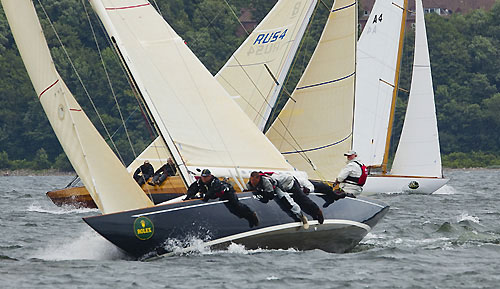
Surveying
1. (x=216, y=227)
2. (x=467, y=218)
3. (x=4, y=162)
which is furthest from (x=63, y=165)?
(x=216, y=227)

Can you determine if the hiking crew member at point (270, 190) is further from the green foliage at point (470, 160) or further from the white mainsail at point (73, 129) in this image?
the green foliage at point (470, 160)

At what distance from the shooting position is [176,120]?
49.4 feet

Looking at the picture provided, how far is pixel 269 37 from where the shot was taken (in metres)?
24.7

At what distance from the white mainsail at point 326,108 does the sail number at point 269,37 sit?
821mm

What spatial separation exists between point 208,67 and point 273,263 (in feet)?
184

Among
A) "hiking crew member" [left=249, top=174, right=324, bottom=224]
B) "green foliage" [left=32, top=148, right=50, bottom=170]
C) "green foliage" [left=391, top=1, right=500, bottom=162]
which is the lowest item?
"green foliage" [left=32, top=148, right=50, bottom=170]

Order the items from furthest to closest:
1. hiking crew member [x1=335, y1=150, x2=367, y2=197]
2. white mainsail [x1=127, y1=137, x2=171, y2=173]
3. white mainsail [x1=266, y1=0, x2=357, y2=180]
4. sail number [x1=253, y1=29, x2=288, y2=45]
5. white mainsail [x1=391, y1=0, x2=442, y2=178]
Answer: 1. white mainsail [x1=391, y1=0, x2=442, y2=178]
2. white mainsail [x1=127, y1=137, x2=171, y2=173]
3. sail number [x1=253, y1=29, x2=288, y2=45]
4. white mainsail [x1=266, y1=0, x2=357, y2=180]
5. hiking crew member [x1=335, y1=150, x2=367, y2=197]

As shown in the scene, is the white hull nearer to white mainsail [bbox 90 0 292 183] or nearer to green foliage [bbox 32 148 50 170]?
white mainsail [bbox 90 0 292 183]

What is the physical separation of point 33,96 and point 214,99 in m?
53.5

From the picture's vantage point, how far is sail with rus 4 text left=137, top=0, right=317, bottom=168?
78.6 feet

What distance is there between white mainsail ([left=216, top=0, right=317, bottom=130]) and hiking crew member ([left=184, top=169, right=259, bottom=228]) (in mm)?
9438

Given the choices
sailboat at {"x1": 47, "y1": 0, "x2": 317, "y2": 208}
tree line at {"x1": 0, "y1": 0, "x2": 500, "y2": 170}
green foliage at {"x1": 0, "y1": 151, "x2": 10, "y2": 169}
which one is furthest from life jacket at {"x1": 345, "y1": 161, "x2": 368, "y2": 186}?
green foliage at {"x1": 0, "y1": 151, "x2": 10, "y2": 169}

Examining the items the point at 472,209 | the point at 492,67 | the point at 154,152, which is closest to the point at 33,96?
the point at 492,67

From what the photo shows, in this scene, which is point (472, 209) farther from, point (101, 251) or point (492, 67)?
point (492, 67)
